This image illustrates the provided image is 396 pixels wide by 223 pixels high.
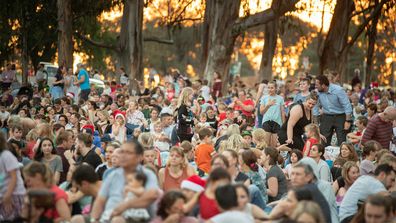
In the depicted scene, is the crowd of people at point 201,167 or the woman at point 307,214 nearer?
the woman at point 307,214

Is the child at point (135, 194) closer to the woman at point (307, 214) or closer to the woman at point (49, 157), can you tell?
the woman at point (307, 214)

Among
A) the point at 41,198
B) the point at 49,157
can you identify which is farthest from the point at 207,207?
the point at 49,157

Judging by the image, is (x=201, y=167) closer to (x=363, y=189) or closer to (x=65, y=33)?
(x=363, y=189)

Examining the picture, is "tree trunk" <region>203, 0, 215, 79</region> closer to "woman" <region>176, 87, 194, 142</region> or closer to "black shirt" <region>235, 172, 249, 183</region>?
"woman" <region>176, 87, 194, 142</region>

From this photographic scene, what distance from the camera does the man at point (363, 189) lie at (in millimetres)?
12305

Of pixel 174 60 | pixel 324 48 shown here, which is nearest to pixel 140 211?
pixel 324 48

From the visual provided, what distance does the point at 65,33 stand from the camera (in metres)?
39.0

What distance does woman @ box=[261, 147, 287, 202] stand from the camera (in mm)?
14352

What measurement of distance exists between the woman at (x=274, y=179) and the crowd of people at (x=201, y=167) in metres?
0.02

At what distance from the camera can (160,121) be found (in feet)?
72.6

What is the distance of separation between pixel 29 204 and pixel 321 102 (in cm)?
1182

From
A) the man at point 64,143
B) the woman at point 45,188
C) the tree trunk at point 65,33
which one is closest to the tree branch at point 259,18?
the tree trunk at point 65,33

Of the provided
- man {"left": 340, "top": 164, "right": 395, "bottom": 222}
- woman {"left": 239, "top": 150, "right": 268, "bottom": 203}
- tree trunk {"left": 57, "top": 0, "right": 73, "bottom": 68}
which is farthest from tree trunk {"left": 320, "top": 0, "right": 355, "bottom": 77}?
man {"left": 340, "top": 164, "right": 395, "bottom": 222}

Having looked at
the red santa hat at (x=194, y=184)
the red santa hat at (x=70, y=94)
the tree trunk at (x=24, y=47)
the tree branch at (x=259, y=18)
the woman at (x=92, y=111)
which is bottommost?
the red santa hat at (x=194, y=184)
